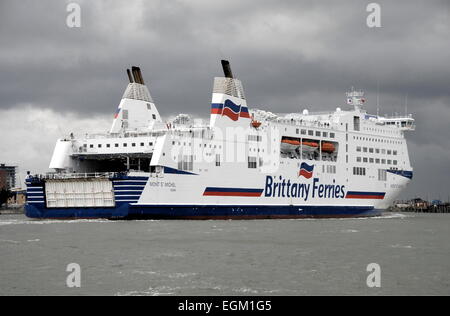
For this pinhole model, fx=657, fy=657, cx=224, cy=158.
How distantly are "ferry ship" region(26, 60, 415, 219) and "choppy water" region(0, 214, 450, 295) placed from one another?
563 cm

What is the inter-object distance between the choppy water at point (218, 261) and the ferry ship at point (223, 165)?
563cm

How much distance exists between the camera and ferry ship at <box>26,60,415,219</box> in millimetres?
37156

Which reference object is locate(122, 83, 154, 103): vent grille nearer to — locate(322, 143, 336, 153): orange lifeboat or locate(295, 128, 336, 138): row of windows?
locate(295, 128, 336, 138): row of windows

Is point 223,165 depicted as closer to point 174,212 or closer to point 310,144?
point 174,212

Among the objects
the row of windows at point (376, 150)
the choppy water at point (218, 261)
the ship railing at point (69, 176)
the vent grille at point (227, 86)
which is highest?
the vent grille at point (227, 86)

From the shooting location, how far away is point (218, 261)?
20109 mm

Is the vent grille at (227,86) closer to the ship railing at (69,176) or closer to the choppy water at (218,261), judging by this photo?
the ship railing at (69,176)

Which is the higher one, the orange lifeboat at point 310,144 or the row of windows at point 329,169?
the orange lifeboat at point 310,144

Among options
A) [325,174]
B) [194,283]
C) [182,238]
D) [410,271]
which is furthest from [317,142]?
[194,283]

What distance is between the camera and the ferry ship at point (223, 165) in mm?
37156

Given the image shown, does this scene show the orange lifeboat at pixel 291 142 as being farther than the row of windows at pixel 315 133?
No

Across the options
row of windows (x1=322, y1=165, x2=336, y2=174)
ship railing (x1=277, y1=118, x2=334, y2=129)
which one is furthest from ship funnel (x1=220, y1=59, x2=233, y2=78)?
row of windows (x1=322, y1=165, x2=336, y2=174)

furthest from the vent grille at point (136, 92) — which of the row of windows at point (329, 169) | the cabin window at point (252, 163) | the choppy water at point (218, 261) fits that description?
the choppy water at point (218, 261)
